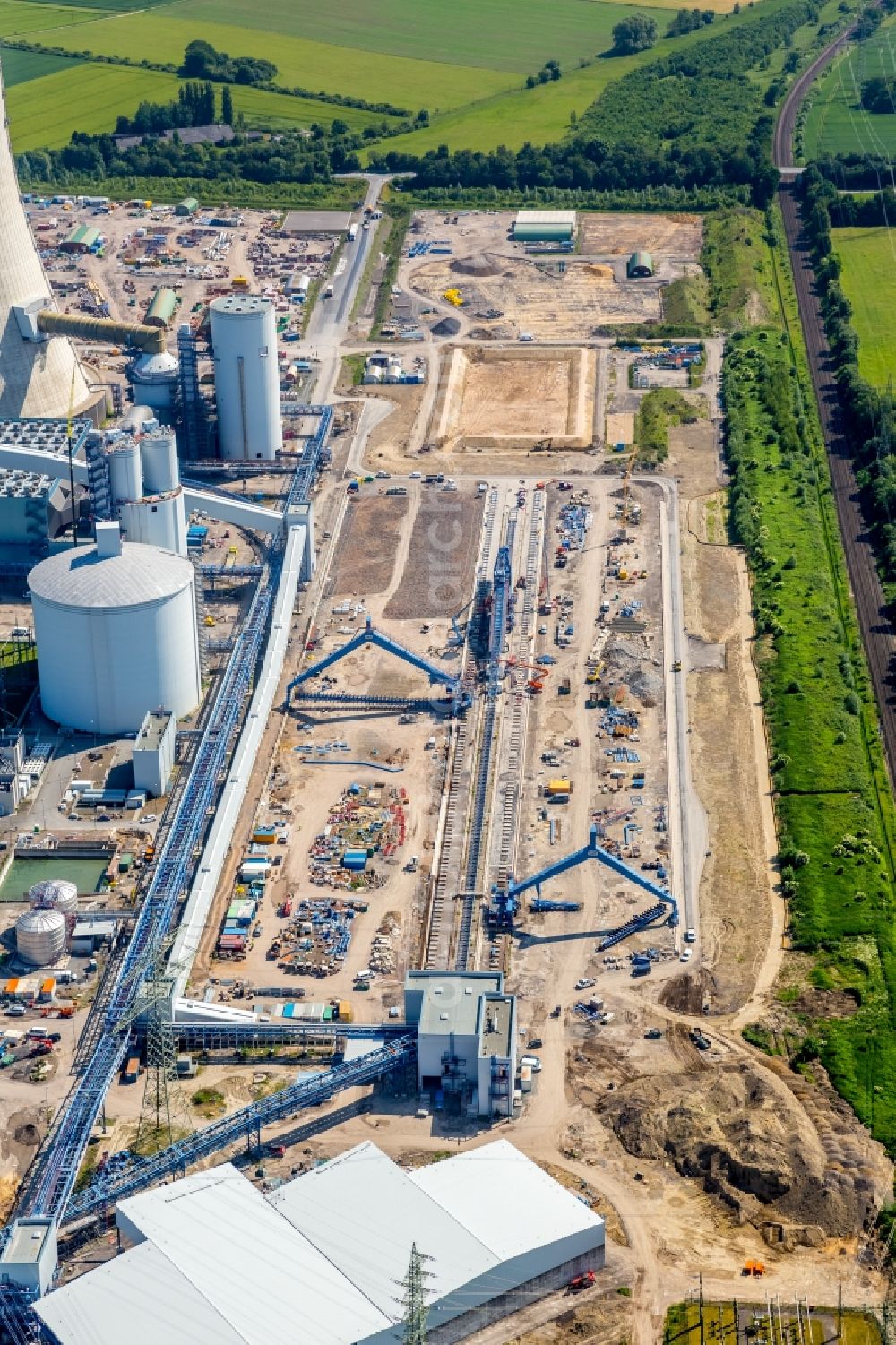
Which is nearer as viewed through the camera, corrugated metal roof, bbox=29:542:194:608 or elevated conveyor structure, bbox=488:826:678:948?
elevated conveyor structure, bbox=488:826:678:948

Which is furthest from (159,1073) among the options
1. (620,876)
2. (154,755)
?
(620,876)

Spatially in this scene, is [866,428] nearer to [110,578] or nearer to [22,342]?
[22,342]

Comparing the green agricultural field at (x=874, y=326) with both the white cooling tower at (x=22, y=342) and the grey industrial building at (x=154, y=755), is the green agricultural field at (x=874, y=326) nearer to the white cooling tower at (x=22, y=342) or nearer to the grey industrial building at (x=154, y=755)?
the white cooling tower at (x=22, y=342)

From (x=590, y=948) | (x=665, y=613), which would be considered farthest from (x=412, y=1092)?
(x=665, y=613)

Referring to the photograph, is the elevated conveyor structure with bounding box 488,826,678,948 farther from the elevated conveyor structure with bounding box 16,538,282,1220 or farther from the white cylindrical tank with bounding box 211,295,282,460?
the white cylindrical tank with bounding box 211,295,282,460

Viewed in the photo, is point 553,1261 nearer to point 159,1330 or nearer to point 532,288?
point 159,1330

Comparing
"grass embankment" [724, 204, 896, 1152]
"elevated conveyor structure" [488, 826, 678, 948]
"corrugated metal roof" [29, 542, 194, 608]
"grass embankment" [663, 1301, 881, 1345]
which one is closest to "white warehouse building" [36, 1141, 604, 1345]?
"grass embankment" [663, 1301, 881, 1345]
